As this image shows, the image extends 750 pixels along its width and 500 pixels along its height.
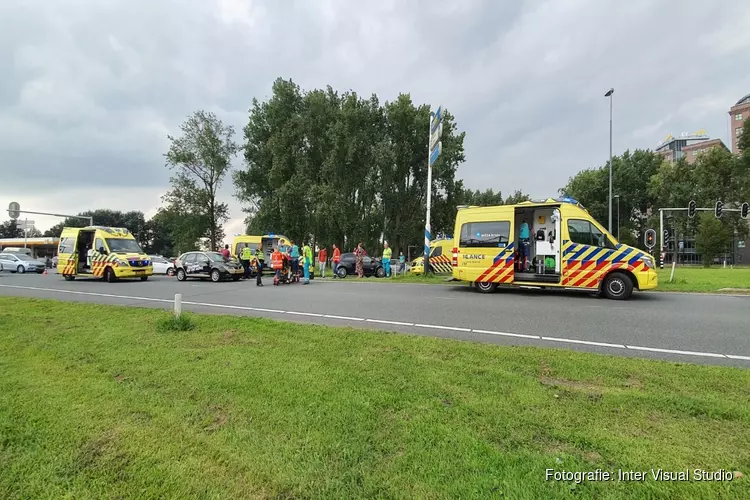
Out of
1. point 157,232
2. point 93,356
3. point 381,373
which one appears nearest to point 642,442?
point 381,373

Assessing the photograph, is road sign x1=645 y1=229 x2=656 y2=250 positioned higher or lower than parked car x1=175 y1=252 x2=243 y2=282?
higher

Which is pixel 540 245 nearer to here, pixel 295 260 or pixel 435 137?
pixel 435 137

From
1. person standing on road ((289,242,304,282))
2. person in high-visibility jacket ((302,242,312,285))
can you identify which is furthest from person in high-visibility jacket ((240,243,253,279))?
person in high-visibility jacket ((302,242,312,285))

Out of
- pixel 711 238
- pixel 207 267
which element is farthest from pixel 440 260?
pixel 711 238

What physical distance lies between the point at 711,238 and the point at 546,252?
44578mm

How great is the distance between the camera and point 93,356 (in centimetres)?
516

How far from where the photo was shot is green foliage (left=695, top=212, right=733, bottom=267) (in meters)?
44.2

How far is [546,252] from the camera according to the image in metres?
13.3

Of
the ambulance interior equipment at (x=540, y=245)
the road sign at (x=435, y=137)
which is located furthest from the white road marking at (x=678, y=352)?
the road sign at (x=435, y=137)

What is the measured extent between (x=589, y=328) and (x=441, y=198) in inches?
1441

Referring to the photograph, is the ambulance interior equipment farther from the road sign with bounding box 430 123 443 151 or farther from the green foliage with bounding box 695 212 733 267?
the green foliage with bounding box 695 212 733 267

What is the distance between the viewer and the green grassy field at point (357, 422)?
2.47m

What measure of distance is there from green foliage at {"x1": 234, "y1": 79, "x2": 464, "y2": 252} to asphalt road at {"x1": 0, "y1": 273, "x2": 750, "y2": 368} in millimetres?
25129

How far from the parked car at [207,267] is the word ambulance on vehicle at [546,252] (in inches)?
452
